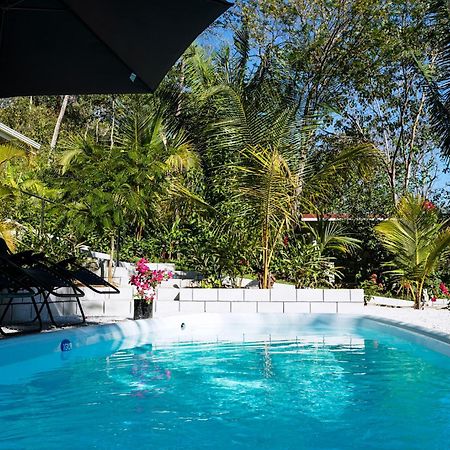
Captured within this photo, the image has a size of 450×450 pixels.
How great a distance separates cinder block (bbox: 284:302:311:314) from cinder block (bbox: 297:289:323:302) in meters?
0.07

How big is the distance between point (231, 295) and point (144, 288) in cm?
144

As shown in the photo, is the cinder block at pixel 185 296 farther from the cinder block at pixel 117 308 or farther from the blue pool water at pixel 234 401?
the blue pool water at pixel 234 401

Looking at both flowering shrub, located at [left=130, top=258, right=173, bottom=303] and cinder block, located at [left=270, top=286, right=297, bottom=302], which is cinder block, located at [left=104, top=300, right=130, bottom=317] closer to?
flowering shrub, located at [left=130, top=258, right=173, bottom=303]

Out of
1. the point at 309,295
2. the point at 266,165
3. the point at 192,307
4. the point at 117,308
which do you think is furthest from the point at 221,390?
the point at 266,165

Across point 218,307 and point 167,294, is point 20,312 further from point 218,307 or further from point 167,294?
point 218,307

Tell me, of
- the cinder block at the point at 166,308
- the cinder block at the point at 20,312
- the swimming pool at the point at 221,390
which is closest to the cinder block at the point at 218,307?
the cinder block at the point at 166,308

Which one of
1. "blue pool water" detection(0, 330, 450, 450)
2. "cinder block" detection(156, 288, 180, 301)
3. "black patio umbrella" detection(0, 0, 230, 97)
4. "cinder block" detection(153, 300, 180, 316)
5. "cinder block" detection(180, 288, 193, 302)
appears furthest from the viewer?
"cinder block" detection(156, 288, 180, 301)

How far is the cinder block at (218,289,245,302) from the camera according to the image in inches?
363

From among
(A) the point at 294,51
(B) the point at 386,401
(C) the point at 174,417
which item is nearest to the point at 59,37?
(C) the point at 174,417

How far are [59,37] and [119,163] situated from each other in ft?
15.7

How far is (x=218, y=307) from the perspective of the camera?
924cm

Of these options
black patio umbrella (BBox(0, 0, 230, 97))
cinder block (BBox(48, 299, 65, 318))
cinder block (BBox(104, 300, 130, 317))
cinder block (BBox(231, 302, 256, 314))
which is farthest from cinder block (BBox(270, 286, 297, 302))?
black patio umbrella (BBox(0, 0, 230, 97))

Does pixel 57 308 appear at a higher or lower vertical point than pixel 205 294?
lower

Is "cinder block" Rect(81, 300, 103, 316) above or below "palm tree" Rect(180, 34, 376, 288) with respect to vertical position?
below
